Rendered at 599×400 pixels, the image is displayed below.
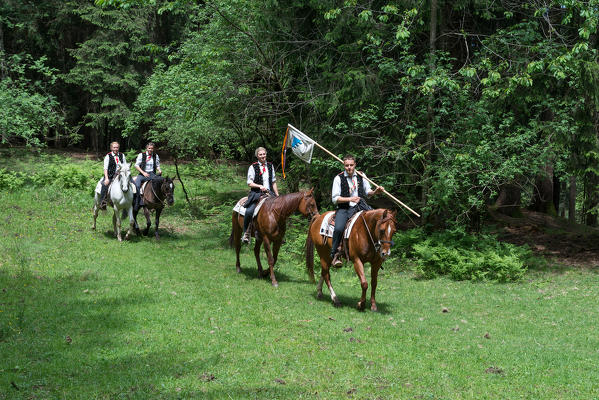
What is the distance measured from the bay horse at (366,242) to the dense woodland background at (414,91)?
5145 millimetres

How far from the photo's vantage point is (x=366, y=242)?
9.95 metres

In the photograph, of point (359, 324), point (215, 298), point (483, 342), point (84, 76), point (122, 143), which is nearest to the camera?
point (483, 342)

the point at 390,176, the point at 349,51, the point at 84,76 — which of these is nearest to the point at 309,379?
the point at 390,176

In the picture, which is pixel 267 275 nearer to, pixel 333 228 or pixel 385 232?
pixel 333 228

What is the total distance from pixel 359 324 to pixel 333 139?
29.5ft

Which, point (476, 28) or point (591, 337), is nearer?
point (591, 337)

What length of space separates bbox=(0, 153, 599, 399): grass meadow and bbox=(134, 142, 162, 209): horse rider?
196 centimetres

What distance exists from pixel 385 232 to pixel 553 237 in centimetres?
1142

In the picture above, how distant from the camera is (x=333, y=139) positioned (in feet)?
56.6

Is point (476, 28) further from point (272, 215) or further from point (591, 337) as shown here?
point (591, 337)

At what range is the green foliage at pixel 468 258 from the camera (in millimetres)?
13742

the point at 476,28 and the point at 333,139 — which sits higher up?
the point at 476,28

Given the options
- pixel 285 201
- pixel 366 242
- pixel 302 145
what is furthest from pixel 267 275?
pixel 366 242

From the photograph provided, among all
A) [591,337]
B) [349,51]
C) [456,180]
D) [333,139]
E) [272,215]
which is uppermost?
[349,51]
